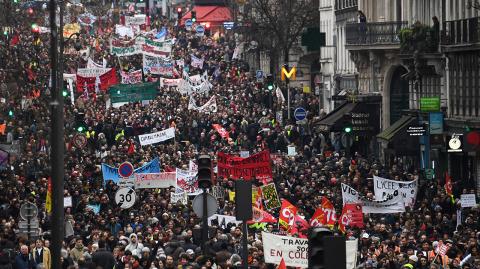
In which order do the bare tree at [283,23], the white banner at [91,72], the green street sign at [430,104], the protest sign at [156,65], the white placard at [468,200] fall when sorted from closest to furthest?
the white placard at [468,200]
the green street sign at [430,104]
the white banner at [91,72]
the protest sign at [156,65]
the bare tree at [283,23]

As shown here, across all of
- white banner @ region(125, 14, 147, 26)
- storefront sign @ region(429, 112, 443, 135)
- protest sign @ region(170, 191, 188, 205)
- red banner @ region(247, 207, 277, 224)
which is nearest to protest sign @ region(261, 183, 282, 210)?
red banner @ region(247, 207, 277, 224)

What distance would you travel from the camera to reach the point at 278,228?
36.4 metres

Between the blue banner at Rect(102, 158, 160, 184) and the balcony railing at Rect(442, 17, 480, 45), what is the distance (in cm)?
908

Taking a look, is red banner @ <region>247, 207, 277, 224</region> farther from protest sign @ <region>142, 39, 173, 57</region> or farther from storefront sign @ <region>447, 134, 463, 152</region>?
protest sign @ <region>142, 39, 173, 57</region>

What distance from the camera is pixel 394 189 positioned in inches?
1539

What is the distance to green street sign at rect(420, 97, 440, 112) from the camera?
5216cm

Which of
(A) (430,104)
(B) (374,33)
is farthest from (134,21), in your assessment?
(A) (430,104)

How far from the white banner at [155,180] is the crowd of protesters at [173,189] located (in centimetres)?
27

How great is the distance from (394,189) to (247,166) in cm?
410

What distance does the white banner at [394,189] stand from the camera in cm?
3897

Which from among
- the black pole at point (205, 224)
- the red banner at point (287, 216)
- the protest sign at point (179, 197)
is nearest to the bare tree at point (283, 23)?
the protest sign at point (179, 197)

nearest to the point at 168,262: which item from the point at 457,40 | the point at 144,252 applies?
the point at 144,252

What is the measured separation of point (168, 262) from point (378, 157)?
33.9 m

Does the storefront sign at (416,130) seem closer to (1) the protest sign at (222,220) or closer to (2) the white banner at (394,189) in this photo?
(2) the white banner at (394,189)
